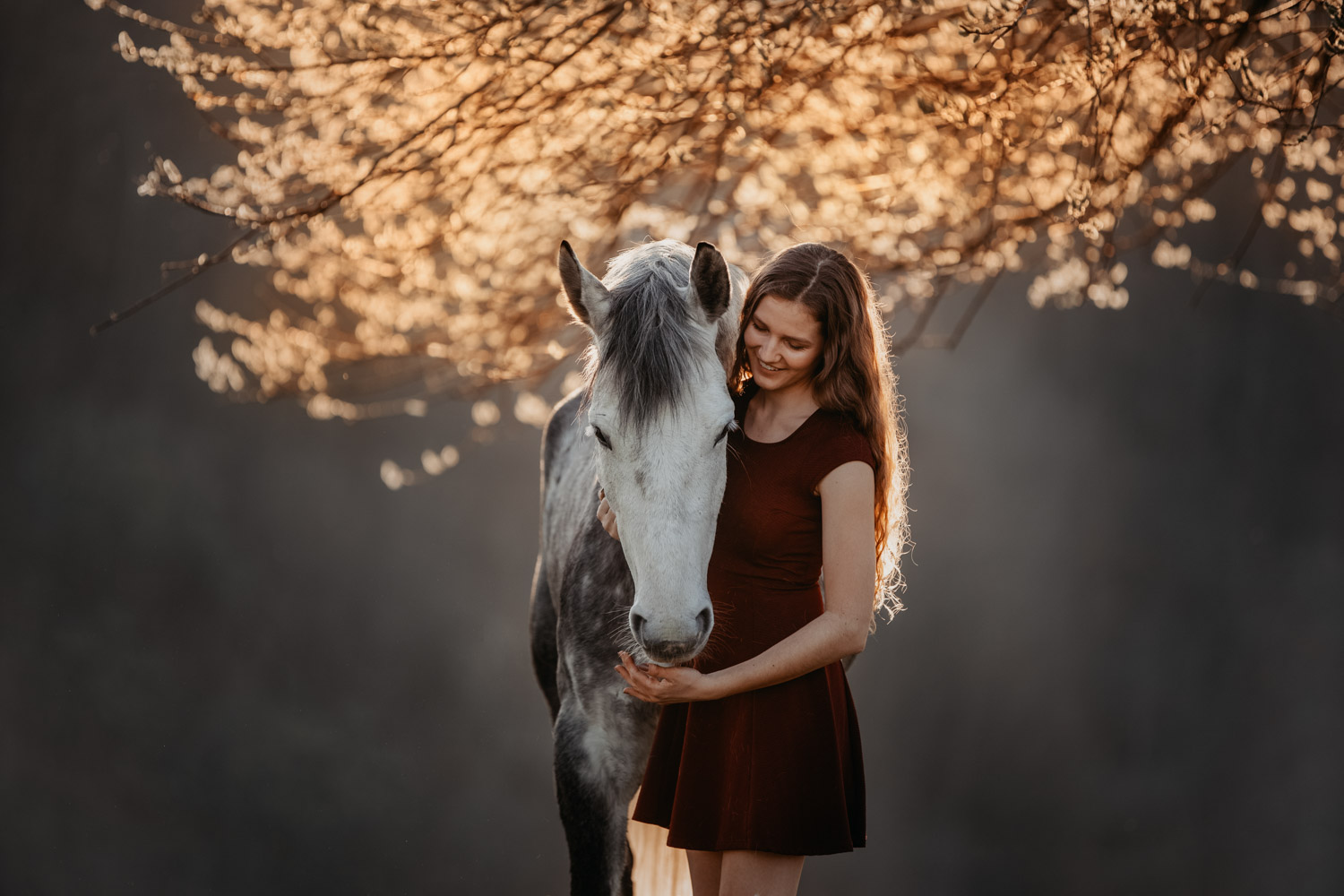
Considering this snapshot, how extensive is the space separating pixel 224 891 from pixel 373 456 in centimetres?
197

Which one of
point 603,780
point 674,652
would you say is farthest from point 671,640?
point 603,780

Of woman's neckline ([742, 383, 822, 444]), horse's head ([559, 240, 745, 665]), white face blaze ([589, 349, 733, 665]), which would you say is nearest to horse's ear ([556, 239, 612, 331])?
horse's head ([559, 240, 745, 665])

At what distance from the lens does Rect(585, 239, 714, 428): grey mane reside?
4.42ft

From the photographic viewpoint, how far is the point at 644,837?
2.20m

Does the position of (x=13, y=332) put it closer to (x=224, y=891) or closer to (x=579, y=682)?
(x=224, y=891)

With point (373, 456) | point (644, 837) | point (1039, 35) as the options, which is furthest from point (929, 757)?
point (1039, 35)

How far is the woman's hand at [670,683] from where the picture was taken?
1.32 m

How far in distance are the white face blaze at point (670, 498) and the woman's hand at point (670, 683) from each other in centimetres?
5

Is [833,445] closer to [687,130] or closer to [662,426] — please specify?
[662,426]

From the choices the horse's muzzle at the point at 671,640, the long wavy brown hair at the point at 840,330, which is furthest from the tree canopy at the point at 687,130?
the horse's muzzle at the point at 671,640

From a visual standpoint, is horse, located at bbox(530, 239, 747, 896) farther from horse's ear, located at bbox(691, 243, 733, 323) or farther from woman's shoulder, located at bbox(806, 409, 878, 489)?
woman's shoulder, located at bbox(806, 409, 878, 489)

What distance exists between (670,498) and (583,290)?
380 millimetres

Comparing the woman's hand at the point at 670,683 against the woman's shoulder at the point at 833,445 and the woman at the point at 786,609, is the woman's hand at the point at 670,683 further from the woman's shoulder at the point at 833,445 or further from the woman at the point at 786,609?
the woman's shoulder at the point at 833,445

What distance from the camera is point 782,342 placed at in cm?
145
